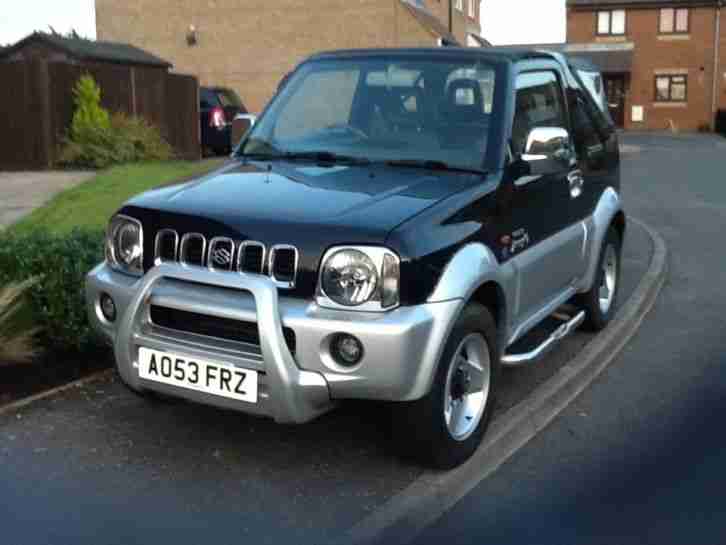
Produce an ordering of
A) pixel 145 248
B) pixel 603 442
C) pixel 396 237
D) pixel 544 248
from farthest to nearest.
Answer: pixel 544 248
pixel 603 442
pixel 145 248
pixel 396 237

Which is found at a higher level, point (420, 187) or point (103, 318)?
point (420, 187)

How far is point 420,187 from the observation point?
4.43 metres

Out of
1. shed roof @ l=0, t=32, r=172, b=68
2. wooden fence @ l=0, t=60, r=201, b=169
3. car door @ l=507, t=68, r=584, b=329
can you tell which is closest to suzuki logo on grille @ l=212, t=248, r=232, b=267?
car door @ l=507, t=68, r=584, b=329

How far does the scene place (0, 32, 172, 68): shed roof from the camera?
22422 millimetres

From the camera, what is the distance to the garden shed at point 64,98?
17.8 meters

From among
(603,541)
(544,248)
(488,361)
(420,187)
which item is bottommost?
(603,541)

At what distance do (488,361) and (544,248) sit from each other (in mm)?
1046

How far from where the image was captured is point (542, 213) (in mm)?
5258

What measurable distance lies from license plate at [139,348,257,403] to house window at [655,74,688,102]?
49.0 metres

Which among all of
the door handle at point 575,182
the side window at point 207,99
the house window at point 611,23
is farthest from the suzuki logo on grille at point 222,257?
the house window at point 611,23

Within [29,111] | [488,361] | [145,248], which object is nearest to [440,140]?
[488,361]

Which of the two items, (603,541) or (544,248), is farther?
(544,248)

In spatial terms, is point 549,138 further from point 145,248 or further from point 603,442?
point 145,248

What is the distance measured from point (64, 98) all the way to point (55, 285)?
13727mm
